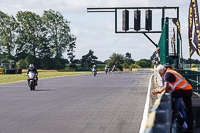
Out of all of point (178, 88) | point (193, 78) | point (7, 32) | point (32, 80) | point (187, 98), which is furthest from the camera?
point (7, 32)

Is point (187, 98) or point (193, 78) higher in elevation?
point (193, 78)

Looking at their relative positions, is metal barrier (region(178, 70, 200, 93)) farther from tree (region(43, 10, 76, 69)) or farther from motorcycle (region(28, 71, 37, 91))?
tree (region(43, 10, 76, 69))

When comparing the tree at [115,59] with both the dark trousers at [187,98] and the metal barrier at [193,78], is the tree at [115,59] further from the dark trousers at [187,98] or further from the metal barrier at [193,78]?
the dark trousers at [187,98]

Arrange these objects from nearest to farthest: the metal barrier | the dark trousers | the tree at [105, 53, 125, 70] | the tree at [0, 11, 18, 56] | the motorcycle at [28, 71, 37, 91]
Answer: the dark trousers, the metal barrier, the motorcycle at [28, 71, 37, 91], the tree at [0, 11, 18, 56], the tree at [105, 53, 125, 70]

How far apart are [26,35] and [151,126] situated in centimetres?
8553

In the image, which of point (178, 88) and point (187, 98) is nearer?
point (178, 88)

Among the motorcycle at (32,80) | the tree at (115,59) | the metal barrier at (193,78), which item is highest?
the tree at (115,59)

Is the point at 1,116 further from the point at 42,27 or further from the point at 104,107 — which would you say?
the point at 42,27

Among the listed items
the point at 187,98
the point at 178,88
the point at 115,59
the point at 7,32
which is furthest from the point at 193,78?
the point at 115,59

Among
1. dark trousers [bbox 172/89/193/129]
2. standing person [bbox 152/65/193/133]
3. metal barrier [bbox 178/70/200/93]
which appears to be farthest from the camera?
metal barrier [bbox 178/70/200/93]

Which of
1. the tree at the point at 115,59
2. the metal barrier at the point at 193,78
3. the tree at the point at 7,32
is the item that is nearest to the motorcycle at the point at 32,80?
the metal barrier at the point at 193,78

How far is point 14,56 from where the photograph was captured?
86125 mm

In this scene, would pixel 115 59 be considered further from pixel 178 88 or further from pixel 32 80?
pixel 178 88

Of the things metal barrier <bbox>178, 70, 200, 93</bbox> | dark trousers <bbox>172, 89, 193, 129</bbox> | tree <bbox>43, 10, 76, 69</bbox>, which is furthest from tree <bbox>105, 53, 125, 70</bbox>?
dark trousers <bbox>172, 89, 193, 129</bbox>
